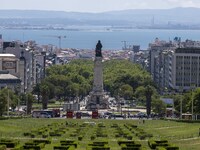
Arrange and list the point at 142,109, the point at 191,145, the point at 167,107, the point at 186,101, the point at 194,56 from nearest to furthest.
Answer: the point at 191,145 → the point at 186,101 → the point at 167,107 → the point at 142,109 → the point at 194,56

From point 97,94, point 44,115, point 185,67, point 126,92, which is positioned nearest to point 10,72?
point 126,92

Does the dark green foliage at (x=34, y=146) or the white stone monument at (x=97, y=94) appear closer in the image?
the dark green foliage at (x=34, y=146)

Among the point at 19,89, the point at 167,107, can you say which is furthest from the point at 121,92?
the point at 167,107

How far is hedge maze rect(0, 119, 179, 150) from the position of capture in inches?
2016

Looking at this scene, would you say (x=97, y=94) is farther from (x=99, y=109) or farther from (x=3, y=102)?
(x=3, y=102)

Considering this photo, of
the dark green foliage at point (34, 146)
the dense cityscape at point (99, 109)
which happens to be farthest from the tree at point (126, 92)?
the dark green foliage at point (34, 146)

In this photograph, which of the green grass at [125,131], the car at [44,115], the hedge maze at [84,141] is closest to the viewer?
the hedge maze at [84,141]

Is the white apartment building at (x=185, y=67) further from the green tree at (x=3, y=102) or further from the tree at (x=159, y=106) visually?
the green tree at (x=3, y=102)

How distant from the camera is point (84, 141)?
200 feet

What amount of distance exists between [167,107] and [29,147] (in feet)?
288

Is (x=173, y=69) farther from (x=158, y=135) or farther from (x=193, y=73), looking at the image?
(x=158, y=135)

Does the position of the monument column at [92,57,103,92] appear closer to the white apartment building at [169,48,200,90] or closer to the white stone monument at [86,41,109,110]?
Result: the white stone monument at [86,41,109,110]

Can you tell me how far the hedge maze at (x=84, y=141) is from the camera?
5121 centimetres

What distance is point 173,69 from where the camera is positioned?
18462 centimetres
